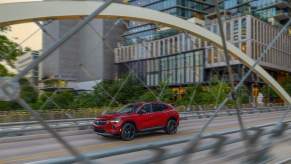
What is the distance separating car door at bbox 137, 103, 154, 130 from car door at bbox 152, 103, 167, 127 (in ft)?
0.75

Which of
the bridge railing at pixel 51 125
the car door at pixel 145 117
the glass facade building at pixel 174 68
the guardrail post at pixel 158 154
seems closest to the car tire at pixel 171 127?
the car door at pixel 145 117

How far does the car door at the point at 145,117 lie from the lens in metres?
16.8

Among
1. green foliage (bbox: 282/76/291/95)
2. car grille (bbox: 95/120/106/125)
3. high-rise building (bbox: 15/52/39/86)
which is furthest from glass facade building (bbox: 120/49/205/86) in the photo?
car grille (bbox: 95/120/106/125)

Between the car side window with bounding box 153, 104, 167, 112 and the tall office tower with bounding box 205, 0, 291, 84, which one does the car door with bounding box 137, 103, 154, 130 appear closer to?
the car side window with bounding box 153, 104, 167, 112

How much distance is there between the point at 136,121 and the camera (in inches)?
656

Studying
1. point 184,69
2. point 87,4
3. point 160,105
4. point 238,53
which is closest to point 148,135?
point 160,105

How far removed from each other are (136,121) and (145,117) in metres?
0.56

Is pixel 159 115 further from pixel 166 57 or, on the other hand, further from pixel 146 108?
pixel 166 57

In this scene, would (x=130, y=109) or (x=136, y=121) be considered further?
(x=130, y=109)

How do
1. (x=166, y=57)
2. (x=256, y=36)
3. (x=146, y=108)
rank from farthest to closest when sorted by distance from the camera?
(x=166, y=57) < (x=256, y=36) < (x=146, y=108)

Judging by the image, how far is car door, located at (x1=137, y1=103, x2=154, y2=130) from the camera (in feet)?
55.1

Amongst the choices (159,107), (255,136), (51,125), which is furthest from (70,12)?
(255,136)

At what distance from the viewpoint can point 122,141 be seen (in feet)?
52.3

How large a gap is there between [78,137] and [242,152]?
Result: 11149 millimetres
